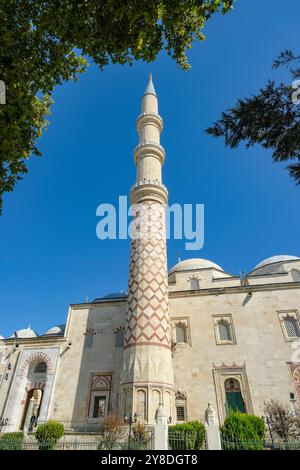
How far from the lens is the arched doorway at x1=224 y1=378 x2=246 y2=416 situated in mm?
14102

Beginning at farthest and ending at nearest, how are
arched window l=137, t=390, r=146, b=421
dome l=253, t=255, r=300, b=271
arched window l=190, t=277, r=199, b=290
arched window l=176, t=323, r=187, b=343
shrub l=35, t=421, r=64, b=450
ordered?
1. dome l=253, t=255, r=300, b=271
2. arched window l=190, t=277, r=199, b=290
3. arched window l=176, t=323, r=187, b=343
4. arched window l=137, t=390, r=146, b=421
5. shrub l=35, t=421, r=64, b=450

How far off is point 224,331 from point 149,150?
40.3 feet

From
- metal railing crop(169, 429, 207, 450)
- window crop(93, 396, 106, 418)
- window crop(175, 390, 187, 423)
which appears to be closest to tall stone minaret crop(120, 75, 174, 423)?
metal railing crop(169, 429, 207, 450)

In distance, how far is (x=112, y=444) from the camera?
9.79m

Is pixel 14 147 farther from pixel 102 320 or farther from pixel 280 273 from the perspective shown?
pixel 280 273

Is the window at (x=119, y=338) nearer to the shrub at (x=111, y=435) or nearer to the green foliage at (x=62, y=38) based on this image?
the shrub at (x=111, y=435)

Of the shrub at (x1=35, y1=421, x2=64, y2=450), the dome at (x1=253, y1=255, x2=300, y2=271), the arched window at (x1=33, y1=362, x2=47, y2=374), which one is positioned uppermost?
the dome at (x1=253, y1=255, x2=300, y2=271)

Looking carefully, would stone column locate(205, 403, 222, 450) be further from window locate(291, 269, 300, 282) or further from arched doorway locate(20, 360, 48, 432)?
window locate(291, 269, 300, 282)

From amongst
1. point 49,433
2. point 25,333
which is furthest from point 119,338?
point 25,333

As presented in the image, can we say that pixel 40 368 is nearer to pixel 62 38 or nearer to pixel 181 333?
pixel 181 333

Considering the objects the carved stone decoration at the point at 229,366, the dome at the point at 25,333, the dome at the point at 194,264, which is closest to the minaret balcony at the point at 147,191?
the dome at the point at 194,264

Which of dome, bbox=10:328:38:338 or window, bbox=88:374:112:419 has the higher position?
dome, bbox=10:328:38:338

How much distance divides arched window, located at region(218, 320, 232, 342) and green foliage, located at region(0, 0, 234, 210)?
13.4 metres
